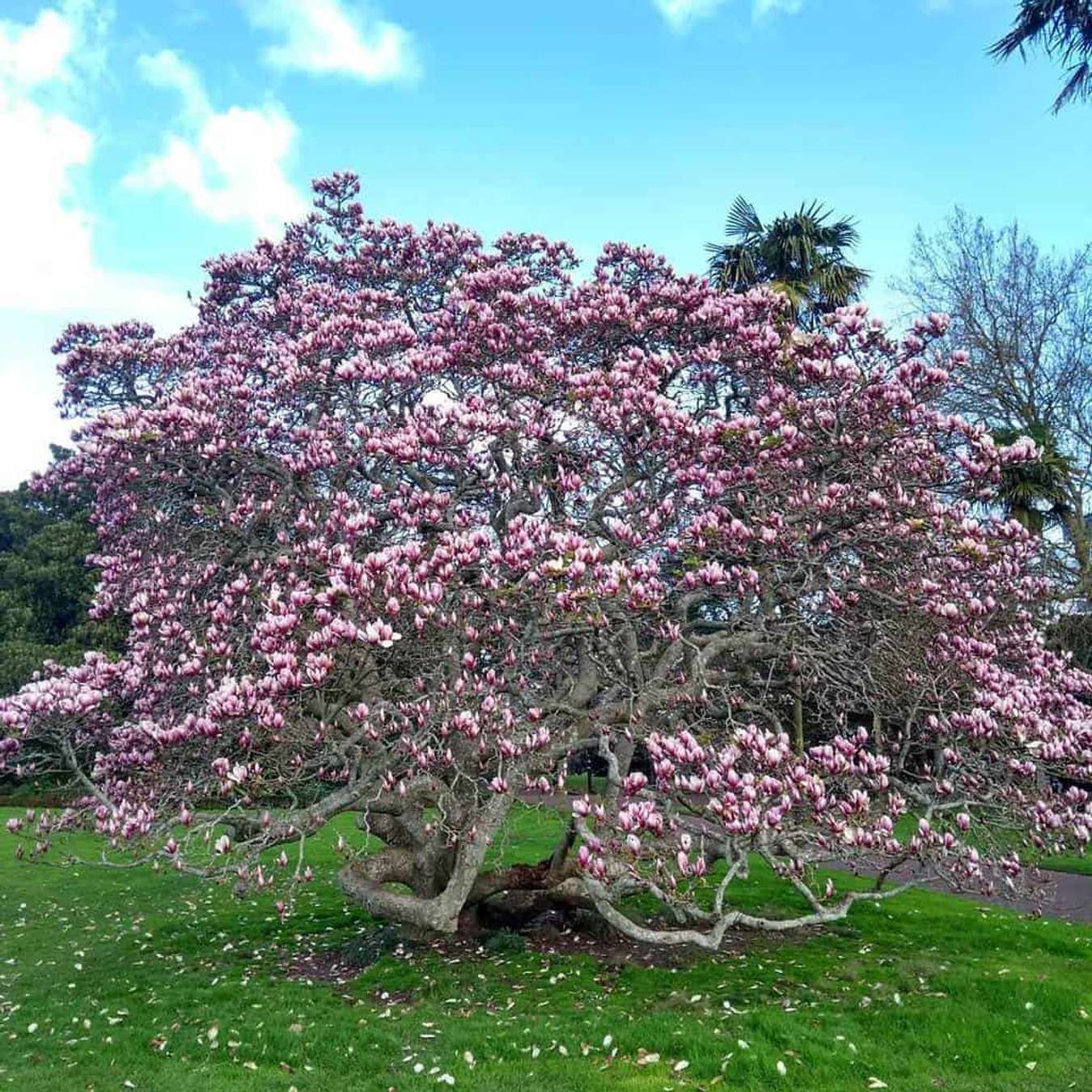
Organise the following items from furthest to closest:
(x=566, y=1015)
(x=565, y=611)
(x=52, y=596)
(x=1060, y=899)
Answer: (x=52, y=596)
(x=1060, y=899)
(x=566, y=1015)
(x=565, y=611)

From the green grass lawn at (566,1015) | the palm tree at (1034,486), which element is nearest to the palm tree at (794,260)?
the palm tree at (1034,486)

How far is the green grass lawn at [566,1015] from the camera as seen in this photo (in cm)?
757

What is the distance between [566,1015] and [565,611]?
454cm

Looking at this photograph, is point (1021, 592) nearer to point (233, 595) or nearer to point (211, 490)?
point (233, 595)

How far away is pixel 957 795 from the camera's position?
982 centimetres

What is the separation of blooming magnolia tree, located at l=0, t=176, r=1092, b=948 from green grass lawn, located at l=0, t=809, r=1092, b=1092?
1.15 meters

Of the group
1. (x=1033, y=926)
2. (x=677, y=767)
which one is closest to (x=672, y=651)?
(x=677, y=767)

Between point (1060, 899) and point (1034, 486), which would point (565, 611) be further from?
point (1034, 486)

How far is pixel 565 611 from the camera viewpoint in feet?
28.1

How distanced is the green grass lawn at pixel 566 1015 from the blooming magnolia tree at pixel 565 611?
1147mm

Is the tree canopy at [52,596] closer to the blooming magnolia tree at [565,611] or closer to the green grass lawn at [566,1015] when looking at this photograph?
the green grass lawn at [566,1015]

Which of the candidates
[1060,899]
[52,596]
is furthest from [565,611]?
[52,596]

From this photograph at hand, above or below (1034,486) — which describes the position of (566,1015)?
below

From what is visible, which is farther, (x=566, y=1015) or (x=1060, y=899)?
(x=1060, y=899)
